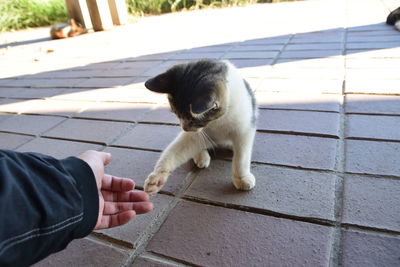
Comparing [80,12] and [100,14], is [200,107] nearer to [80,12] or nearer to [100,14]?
[100,14]

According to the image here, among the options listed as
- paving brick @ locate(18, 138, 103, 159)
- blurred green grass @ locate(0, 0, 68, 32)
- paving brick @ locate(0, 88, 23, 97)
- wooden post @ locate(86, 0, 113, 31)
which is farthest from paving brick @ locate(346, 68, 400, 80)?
blurred green grass @ locate(0, 0, 68, 32)

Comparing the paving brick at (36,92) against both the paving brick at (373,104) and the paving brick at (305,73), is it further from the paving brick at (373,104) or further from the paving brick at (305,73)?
the paving brick at (373,104)

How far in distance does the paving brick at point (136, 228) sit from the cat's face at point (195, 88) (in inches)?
14.9

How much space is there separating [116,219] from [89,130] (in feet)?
3.35

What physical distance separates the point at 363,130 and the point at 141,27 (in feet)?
14.7

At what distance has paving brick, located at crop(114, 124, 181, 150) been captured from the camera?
5.43 feet

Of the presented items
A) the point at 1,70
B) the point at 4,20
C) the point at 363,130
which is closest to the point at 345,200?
the point at 363,130

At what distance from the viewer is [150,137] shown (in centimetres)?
173

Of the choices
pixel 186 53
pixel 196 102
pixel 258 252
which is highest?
pixel 196 102

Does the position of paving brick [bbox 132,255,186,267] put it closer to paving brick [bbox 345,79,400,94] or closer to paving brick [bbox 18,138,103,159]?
paving brick [bbox 18,138,103,159]

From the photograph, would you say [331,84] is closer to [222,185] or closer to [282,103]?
[282,103]

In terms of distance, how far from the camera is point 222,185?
130 centimetres

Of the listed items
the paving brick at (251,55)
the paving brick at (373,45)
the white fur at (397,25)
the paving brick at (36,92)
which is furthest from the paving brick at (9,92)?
the white fur at (397,25)

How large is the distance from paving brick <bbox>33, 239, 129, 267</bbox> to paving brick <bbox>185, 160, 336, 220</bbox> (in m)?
0.38
